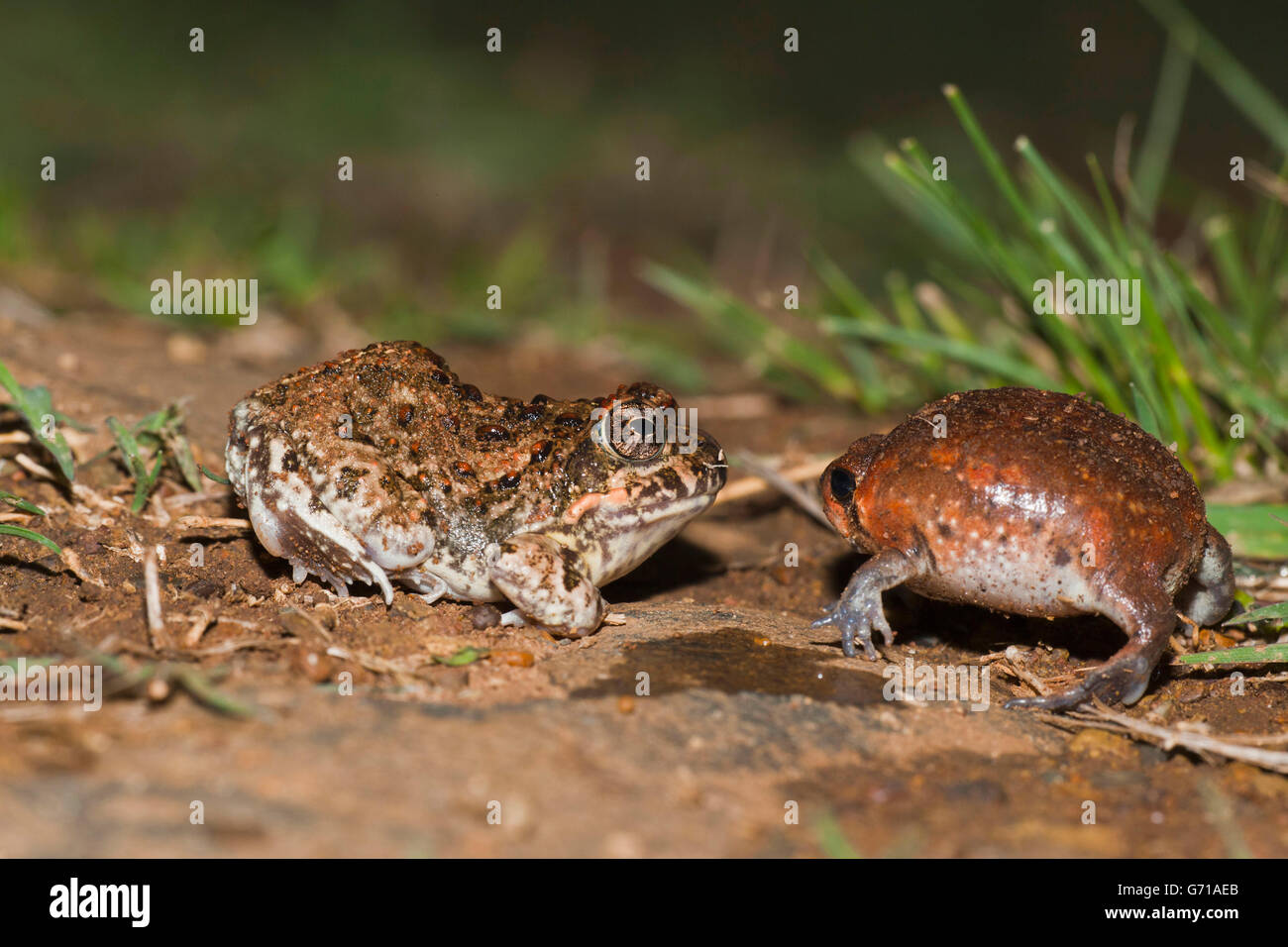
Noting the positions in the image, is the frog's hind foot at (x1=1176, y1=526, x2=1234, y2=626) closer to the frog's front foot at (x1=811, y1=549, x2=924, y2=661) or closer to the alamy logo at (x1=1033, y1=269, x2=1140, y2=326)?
the frog's front foot at (x1=811, y1=549, x2=924, y2=661)

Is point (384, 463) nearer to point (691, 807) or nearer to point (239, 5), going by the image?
point (691, 807)

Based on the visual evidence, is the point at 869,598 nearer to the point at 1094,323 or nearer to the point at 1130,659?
the point at 1130,659

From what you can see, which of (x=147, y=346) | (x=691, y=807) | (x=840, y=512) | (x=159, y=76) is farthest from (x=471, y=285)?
(x=159, y=76)

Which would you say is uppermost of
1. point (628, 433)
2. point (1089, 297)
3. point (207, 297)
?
point (207, 297)

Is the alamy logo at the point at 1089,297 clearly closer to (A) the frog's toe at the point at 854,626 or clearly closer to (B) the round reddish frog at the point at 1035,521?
(B) the round reddish frog at the point at 1035,521

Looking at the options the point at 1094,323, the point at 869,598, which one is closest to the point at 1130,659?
the point at 869,598

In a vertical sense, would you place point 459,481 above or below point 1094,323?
below
